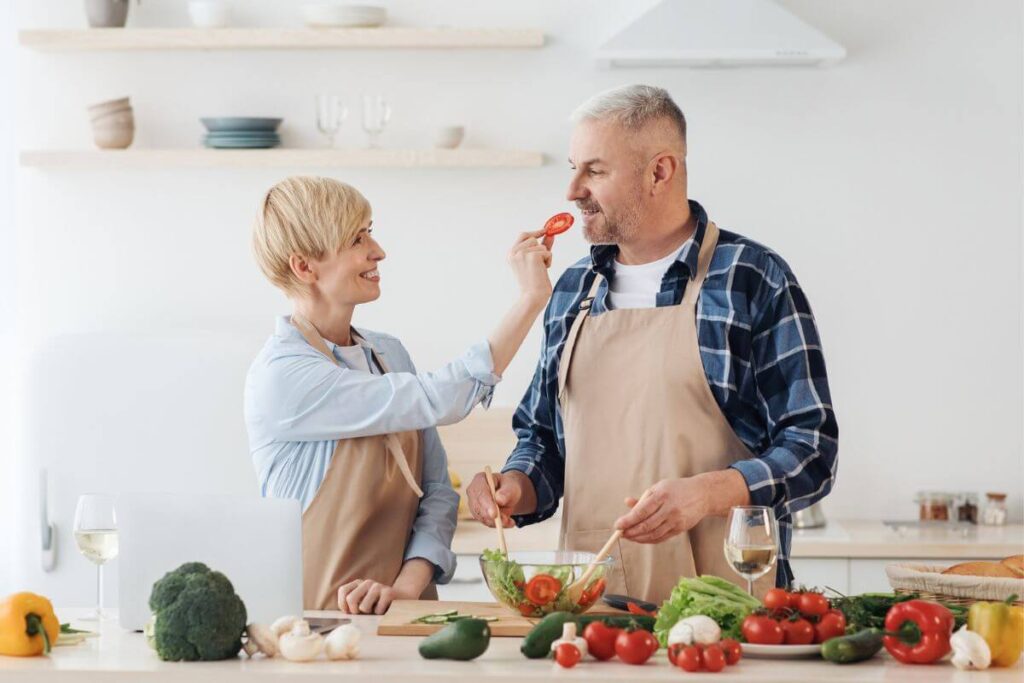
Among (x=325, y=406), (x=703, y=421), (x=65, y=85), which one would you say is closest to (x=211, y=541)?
(x=325, y=406)

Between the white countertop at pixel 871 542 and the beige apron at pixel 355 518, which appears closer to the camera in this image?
the beige apron at pixel 355 518

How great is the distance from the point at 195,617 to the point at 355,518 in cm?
68

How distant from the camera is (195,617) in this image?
1599 mm

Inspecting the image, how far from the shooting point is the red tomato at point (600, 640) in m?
1.62

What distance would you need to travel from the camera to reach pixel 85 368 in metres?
3.89

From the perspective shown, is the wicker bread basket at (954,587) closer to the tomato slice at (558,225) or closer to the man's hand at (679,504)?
the man's hand at (679,504)

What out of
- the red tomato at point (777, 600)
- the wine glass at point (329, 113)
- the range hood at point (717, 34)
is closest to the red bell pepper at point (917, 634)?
the red tomato at point (777, 600)

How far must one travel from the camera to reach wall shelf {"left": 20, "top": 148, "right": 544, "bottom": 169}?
391 cm

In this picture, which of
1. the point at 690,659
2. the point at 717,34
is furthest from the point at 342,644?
the point at 717,34

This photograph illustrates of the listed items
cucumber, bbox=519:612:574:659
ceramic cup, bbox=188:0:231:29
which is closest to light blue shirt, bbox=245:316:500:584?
cucumber, bbox=519:612:574:659

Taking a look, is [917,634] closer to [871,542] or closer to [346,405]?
[346,405]

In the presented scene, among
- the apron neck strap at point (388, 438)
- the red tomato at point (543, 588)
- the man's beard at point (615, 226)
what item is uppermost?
the man's beard at point (615, 226)

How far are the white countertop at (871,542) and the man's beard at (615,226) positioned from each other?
1317mm

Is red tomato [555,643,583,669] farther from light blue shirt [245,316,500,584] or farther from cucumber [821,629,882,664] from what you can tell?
light blue shirt [245,316,500,584]
